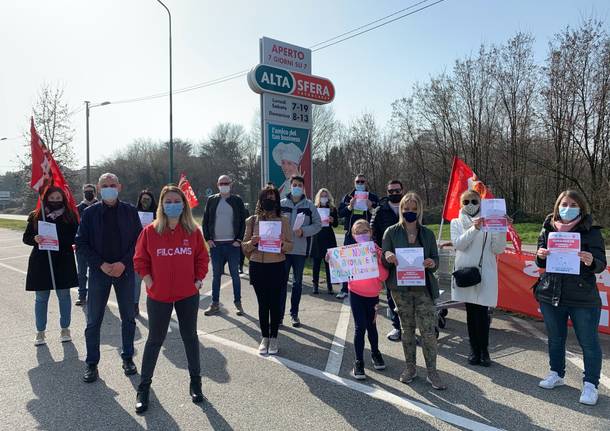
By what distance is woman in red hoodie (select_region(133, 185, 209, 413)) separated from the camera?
157 inches

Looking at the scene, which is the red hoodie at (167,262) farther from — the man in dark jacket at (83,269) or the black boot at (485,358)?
the man in dark jacket at (83,269)

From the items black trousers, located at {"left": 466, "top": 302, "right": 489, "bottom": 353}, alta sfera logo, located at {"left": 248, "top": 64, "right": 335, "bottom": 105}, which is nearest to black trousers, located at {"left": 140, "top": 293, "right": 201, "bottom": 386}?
black trousers, located at {"left": 466, "top": 302, "right": 489, "bottom": 353}

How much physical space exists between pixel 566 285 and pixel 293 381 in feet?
9.17

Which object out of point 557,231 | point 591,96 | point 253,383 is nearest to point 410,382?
point 253,383

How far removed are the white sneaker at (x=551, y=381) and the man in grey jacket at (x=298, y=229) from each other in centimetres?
321

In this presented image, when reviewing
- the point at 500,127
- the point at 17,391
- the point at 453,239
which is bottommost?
the point at 17,391

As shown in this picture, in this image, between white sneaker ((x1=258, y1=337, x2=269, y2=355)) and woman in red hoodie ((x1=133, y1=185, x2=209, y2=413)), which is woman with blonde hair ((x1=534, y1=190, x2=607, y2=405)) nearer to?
white sneaker ((x1=258, y1=337, x2=269, y2=355))

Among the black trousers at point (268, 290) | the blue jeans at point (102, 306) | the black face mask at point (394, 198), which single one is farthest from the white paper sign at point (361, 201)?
the blue jeans at point (102, 306)

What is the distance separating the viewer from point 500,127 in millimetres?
30219

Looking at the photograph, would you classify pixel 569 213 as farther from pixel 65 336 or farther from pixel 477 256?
pixel 65 336

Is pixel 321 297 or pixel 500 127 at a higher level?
pixel 500 127

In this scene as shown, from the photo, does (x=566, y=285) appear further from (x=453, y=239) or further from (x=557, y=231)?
(x=453, y=239)

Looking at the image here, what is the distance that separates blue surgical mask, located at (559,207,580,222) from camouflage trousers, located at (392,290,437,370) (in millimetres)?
1475

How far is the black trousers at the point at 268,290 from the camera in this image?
5.31 m
